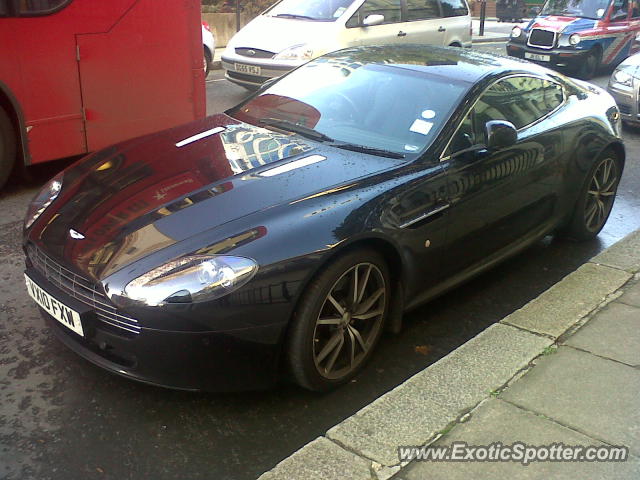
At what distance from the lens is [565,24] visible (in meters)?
14.6

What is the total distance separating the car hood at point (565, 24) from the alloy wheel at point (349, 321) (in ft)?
41.6

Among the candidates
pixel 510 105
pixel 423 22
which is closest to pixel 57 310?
pixel 510 105

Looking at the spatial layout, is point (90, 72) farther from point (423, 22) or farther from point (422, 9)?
point (422, 9)

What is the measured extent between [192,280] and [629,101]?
8.60 meters

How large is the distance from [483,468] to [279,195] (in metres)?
1.51

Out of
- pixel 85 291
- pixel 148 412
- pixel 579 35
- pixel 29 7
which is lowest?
pixel 148 412

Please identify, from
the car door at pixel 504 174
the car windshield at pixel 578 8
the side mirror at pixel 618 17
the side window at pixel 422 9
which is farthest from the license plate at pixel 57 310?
the side mirror at pixel 618 17

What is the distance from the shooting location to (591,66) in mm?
14789

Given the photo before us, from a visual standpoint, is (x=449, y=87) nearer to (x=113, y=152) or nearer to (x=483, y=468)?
(x=113, y=152)

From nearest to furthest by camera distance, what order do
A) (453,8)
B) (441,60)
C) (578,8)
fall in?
(441,60), (453,8), (578,8)

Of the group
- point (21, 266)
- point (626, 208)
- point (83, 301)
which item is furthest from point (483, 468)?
point (626, 208)

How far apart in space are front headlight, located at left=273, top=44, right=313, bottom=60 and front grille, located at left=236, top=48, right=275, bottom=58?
6.1 inches

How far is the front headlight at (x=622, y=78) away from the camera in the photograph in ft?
31.9

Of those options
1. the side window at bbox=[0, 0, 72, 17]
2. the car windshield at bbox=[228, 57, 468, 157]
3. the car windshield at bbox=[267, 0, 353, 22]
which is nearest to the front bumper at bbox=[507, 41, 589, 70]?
the car windshield at bbox=[267, 0, 353, 22]
